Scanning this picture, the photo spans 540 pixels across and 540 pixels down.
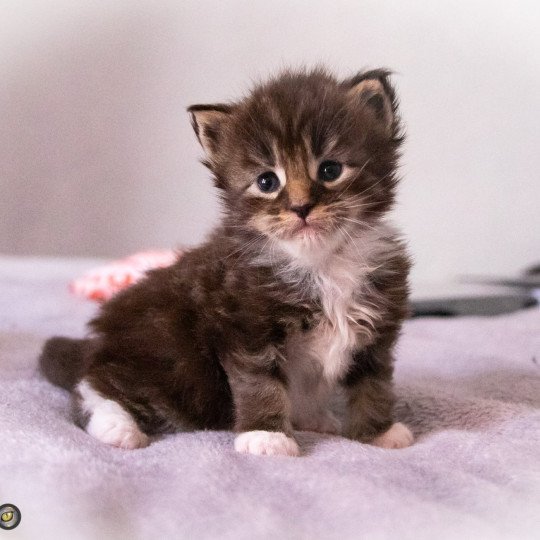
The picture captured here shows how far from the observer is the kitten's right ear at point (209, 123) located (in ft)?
5.15

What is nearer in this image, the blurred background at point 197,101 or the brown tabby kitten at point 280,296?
the brown tabby kitten at point 280,296

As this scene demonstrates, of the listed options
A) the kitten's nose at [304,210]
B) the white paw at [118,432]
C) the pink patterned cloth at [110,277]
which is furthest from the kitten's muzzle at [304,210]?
the pink patterned cloth at [110,277]

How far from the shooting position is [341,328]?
4.71ft

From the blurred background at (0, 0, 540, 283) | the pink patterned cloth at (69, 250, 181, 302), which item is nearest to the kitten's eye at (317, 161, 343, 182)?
the pink patterned cloth at (69, 250, 181, 302)

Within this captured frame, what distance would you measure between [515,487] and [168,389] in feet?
2.45

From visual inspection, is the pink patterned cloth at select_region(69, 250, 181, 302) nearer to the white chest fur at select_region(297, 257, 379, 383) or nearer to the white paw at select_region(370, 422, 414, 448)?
the white chest fur at select_region(297, 257, 379, 383)

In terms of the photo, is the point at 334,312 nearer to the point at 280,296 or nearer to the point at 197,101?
the point at 280,296

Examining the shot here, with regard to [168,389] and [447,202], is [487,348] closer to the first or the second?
[168,389]

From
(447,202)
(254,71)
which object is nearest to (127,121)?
(254,71)

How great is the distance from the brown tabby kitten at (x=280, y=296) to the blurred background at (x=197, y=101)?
2051 millimetres

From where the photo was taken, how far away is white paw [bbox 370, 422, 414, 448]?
4.61 ft

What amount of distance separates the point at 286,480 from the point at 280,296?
1.38 feet

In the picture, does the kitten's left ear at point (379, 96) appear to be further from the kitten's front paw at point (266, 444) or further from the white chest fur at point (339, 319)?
the kitten's front paw at point (266, 444)

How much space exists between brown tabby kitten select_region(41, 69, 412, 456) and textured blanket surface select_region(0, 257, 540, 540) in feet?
0.33
